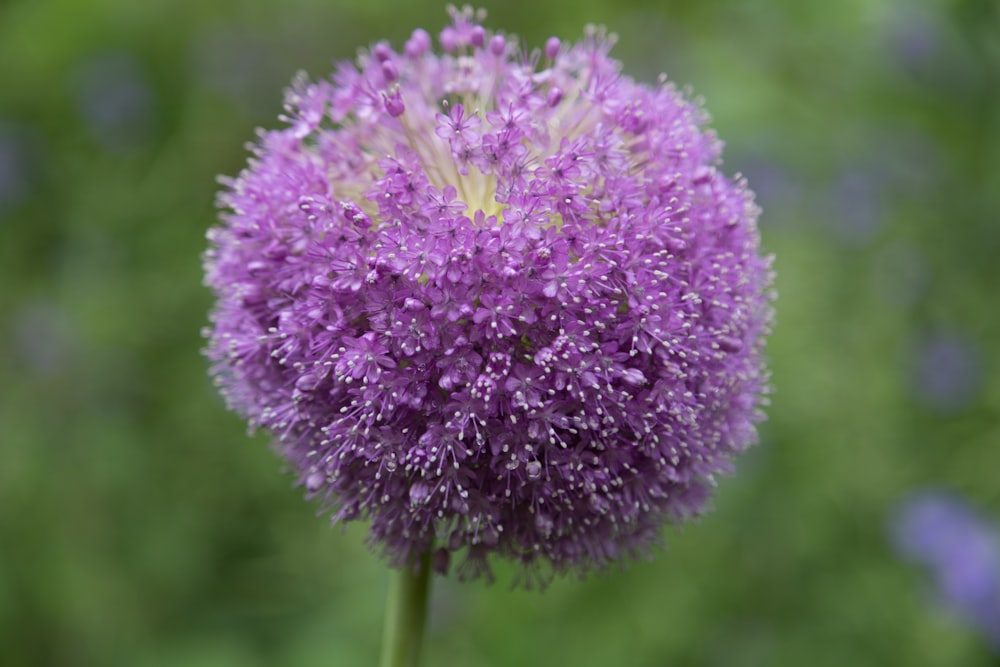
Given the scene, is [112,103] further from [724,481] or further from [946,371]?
[946,371]

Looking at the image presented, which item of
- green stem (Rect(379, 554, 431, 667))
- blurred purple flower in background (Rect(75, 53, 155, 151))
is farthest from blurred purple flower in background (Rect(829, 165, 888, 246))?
blurred purple flower in background (Rect(75, 53, 155, 151))

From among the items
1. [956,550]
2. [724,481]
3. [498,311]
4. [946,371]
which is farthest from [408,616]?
[946,371]

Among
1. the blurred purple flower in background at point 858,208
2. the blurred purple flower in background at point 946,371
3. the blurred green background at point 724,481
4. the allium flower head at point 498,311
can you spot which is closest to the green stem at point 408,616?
the allium flower head at point 498,311

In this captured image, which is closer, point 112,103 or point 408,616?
point 408,616

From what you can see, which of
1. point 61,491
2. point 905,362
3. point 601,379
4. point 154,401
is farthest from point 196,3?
point 601,379

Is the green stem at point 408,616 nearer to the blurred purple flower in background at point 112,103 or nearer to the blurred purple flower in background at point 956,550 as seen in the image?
the blurred purple flower in background at point 956,550

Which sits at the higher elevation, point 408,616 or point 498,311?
point 498,311
